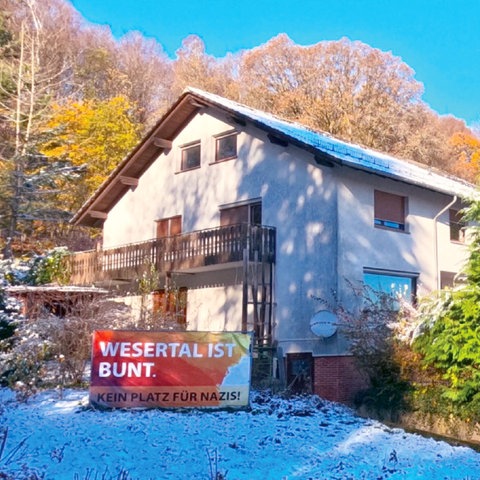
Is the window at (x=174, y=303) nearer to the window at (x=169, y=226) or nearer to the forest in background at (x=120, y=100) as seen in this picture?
the window at (x=169, y=226)

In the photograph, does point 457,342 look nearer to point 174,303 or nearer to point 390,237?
point 390,237

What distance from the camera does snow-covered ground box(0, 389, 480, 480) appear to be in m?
8.41

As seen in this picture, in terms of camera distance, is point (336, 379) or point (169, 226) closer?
point (336, 379)

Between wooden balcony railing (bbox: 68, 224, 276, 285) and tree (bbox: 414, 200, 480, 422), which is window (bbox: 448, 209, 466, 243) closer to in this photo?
wooden balcony railing (bbox: 68, 224, 276, 285)

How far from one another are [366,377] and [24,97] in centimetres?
2111

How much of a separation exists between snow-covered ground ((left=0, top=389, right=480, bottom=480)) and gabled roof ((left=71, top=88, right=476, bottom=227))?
22.2ft

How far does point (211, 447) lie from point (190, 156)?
15561 millimetres

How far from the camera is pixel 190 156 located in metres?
23.8

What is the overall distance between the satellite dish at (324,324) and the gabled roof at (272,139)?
13.1ft

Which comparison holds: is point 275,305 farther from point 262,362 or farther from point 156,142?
point 156,142

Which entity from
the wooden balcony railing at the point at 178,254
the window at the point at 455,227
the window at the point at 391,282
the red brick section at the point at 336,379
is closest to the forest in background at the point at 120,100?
the wooden balcony railing at the point at 178,254

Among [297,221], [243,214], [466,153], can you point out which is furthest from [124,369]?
[466,153]

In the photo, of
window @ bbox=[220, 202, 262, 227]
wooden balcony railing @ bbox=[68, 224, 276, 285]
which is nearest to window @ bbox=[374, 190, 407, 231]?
wooden balcony railing @ bbox=[68, 224, 276, 285]

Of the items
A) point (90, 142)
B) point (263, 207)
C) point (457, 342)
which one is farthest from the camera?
point (90, 142)
